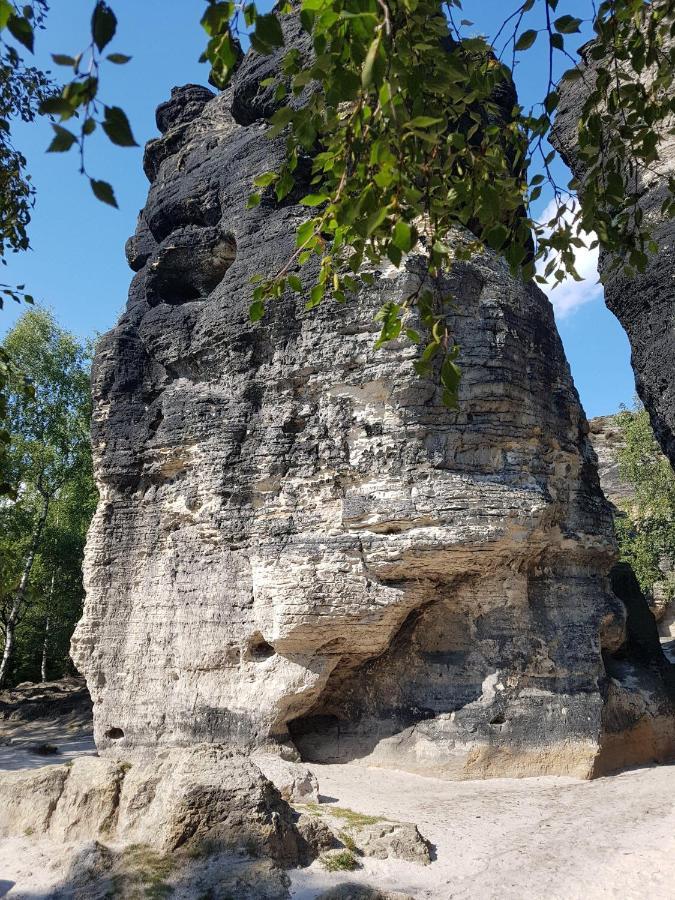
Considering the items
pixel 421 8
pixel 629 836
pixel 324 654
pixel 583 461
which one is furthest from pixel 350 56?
pixel 583 461

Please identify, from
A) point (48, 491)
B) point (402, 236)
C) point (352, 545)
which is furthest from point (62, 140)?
point (48, 491)

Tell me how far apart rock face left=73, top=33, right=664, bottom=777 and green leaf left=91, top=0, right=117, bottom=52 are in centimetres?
763

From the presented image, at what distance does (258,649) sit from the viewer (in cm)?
974

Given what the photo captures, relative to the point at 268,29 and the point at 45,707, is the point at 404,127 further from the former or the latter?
the point at 45,707

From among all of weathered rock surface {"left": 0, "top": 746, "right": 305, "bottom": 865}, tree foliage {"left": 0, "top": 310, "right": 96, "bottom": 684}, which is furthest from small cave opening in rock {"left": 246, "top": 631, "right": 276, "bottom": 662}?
tree foliage {"left": 0, "top": 310, "right": 96, "bottom": 684}

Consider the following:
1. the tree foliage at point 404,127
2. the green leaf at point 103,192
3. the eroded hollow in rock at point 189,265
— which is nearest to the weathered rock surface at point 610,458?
the eroded hollow in rock at point 189,265

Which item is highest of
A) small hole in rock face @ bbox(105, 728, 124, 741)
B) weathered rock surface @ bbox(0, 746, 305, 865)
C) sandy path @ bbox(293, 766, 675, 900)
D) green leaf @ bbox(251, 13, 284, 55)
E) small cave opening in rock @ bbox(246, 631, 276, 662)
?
green leaf @ bbox(251, 13, 284, 55)

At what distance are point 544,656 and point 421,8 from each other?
8.31 metres

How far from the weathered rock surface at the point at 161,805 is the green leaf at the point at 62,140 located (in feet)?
17.7

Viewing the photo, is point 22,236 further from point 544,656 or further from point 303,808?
point 544,656

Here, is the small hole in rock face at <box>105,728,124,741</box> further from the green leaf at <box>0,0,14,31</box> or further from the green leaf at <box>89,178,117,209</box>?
the green leaf at <box>0,0,14,31</box>

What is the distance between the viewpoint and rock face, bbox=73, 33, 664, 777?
904 centimetres

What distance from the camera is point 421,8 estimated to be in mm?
3119

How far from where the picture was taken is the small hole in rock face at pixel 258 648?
9578 millimetres
